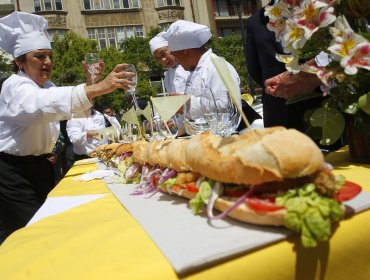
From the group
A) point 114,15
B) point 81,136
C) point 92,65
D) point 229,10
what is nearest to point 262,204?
point 92,65

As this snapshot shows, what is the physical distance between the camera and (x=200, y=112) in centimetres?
188

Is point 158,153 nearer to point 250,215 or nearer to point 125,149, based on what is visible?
point 250,215

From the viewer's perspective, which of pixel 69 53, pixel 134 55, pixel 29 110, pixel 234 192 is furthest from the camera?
pixel 134 55

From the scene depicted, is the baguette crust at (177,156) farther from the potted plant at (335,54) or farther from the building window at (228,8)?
the building window at (228,8)

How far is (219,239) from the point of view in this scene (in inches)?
33.2

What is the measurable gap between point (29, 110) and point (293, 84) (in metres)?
1.72

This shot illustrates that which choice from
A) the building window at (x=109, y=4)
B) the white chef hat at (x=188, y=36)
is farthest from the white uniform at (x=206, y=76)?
the building window at (x=109, y=4)

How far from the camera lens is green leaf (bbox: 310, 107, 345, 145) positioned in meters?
1.43

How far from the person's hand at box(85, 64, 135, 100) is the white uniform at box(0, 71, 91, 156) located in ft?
0.22

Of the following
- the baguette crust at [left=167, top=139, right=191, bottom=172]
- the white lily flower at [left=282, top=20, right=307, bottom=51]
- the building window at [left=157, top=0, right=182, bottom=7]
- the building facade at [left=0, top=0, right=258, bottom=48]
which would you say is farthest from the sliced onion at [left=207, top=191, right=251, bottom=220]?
the building window at [left=157, top=0, right=182, bottom=7]

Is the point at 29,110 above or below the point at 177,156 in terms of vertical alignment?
above

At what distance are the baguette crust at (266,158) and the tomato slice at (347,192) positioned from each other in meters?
0.11

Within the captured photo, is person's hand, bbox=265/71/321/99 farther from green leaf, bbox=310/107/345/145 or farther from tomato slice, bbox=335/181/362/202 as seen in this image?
Result: tomato slice, bbox=335/181/362/202

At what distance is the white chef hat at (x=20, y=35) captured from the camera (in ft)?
9.32
